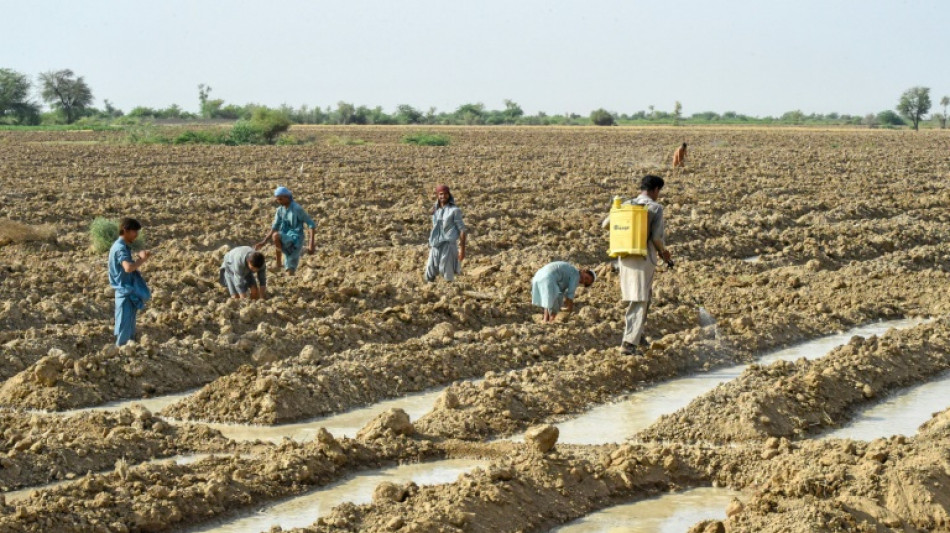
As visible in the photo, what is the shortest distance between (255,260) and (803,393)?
492 cm

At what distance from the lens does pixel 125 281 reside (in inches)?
381

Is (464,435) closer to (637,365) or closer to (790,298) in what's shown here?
(637,365)

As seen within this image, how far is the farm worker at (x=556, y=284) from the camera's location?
10914 mm

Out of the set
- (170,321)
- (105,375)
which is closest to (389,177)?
(170,321)

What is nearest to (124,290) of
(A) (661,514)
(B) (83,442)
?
(B) (83,442)

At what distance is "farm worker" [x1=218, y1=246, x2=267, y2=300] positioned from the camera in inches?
444

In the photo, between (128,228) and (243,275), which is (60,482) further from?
(243,275)

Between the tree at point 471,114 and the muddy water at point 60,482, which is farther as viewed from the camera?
the tree at point 471,114

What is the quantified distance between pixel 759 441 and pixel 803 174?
75.5 feet

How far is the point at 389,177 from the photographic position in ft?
90.5

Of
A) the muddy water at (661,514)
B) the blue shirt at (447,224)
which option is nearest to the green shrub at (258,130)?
the blue shirt at (447,224)

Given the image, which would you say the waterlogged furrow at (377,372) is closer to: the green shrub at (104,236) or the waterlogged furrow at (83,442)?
the waterlogged furrow at (83,442)

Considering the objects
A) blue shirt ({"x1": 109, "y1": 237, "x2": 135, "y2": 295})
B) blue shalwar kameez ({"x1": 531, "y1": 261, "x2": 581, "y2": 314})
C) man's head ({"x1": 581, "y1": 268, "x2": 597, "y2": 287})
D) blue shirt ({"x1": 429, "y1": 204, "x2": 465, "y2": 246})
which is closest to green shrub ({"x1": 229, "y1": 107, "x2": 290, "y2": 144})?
blue shirt ({"x1": 429, "y1": 204, "x2": 465, "y2": 246})

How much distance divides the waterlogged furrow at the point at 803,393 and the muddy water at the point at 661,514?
42.5 inches
